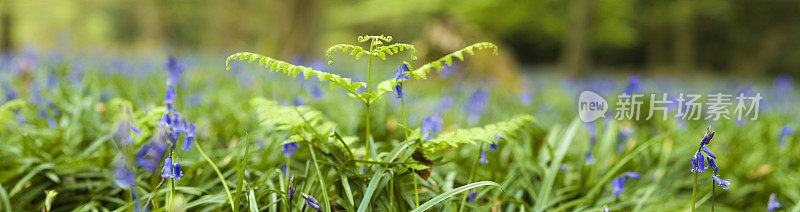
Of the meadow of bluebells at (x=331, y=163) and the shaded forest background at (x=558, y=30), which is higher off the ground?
the shaded forest background at (x=558, y=30)

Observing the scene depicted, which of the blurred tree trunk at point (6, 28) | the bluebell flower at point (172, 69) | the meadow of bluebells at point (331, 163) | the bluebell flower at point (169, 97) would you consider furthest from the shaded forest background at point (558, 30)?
the bluebell flower at point (169, 97)

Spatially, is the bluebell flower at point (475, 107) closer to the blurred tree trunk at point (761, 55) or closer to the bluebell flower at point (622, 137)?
the bluebell flower at point (622, 137)

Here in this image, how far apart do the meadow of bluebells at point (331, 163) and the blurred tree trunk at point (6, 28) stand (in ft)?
19.8

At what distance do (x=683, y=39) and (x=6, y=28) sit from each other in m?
17.7

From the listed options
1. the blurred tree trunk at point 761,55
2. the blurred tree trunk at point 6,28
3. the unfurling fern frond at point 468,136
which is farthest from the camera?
the blurred tree trunk at point 761,55

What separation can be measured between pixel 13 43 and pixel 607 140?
33.8 feet

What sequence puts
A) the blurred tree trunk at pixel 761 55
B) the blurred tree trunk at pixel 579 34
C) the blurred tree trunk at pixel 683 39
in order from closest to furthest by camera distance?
1. the blurred tree trunk at pixel 579 34
2. the blurred tree trunk at pixel 683 39
3. the blurred tree trunk at pixel 761 55

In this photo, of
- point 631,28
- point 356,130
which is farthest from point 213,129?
point 631,28

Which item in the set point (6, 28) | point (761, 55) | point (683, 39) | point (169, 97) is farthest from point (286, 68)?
point (761, 55)

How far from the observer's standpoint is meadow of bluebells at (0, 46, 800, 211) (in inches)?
62.0

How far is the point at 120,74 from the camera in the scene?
5023 mm

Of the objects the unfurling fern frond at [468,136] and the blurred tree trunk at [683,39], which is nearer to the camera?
the unfurling fern frond at [468,136]

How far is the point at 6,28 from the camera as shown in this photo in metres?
8.85

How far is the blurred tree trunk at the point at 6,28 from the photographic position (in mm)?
8531
